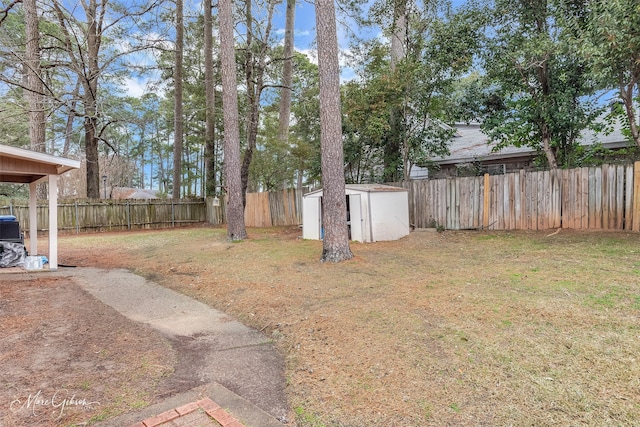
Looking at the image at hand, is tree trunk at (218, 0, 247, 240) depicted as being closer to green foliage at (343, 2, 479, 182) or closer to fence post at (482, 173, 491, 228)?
green foliage at (343, 2, 479, 182)

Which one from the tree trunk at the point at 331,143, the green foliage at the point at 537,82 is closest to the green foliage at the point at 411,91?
the green foliage at the point at 537,82

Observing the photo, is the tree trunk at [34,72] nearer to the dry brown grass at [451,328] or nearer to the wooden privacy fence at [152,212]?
the wooden privacy fence at [152,212]

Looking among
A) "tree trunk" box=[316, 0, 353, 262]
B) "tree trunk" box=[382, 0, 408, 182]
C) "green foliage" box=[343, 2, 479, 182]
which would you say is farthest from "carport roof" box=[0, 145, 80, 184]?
"tree trunk" box=[382, 0, 408, 182]

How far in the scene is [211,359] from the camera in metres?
2.79

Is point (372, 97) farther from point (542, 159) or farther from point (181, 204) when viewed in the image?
point (181, 204)

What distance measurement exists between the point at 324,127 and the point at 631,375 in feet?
16.9

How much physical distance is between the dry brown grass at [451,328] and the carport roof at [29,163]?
2484 millimetres

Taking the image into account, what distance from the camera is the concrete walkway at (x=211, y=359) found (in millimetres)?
2082

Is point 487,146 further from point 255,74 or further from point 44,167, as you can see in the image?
point 44,167

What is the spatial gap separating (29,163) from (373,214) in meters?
6.98

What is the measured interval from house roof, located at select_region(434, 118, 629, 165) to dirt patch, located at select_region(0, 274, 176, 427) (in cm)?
1087

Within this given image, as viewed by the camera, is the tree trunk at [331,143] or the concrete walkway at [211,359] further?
the tree trunk at [331,143]

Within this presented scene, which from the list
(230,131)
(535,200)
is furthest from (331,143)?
(535,200)

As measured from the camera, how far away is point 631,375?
84.9 inches
